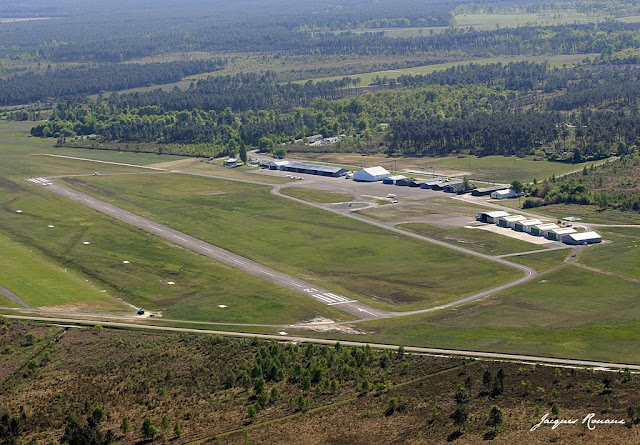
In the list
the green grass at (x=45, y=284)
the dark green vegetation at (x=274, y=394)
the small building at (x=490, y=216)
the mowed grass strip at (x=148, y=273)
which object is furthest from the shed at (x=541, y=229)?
the green grass at (x=45, y=284)

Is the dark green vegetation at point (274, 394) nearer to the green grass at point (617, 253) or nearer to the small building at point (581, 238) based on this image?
the green grass at point (617, 253)

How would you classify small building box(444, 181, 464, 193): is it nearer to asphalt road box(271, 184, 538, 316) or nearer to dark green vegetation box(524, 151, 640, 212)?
dark green vegetation box(524, 151, 640, 212)

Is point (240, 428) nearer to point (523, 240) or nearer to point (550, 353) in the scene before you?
point (550, 353)

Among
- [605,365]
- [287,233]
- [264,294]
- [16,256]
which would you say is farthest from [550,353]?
[16,256]

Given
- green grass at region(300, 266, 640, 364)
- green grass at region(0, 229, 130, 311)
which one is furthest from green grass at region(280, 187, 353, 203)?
green grass at region(300, 266, 640, 364)

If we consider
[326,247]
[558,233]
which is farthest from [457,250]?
[326,247]
